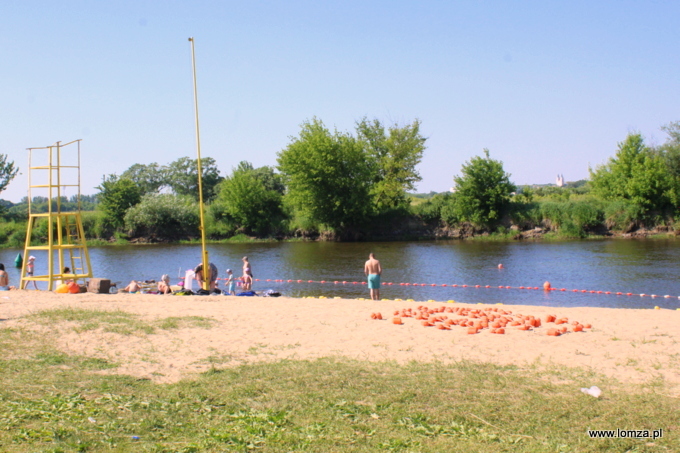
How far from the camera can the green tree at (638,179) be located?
54.2 metres

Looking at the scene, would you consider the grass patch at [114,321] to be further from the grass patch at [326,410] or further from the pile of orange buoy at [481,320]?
the pile of orange buoy at [481,320]

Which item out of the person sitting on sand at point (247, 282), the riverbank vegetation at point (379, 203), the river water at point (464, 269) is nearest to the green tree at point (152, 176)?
the riverbank vegetation at point (379, 203)

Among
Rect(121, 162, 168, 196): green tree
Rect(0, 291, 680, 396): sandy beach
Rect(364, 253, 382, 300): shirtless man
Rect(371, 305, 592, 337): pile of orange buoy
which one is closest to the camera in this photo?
Rect(0, 291, 680, 396): sandy beach

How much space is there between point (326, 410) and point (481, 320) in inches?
275

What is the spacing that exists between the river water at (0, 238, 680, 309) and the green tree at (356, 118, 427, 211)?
15.5 m

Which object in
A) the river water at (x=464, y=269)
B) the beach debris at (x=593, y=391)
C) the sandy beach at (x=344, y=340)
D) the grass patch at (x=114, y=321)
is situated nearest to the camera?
A: the beach debris at (x=593, y=391)

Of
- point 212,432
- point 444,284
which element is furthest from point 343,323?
point 444,284

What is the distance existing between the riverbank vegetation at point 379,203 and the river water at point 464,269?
7.21 metres

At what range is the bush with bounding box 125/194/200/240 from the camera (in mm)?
64438

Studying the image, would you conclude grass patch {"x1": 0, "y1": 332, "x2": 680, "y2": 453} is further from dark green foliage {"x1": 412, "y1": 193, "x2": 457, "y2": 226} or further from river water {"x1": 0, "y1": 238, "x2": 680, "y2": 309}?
dark green foliage {"x1": 412, "y1": 193, "x2": 457, "y2": 226}

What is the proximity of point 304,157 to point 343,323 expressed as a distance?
46.9 m

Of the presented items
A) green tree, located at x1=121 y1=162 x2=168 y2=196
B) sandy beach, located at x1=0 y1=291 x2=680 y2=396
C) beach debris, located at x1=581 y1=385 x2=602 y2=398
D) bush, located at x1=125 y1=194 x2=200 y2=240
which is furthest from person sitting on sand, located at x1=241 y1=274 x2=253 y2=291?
green tree, located at x1=121 y1=162 x2=168 y2=196

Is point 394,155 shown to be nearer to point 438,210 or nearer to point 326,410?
point 438,210

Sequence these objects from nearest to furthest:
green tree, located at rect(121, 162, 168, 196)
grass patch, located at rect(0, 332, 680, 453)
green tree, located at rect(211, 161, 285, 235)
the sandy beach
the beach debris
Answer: grass patch, located at rect(0, 332, 680, 453) → the beach debris → the sandy beach → green tree, located at rect(211, 161, 285, 235) → green tree, located at rect(121, 162, 168, 196)
